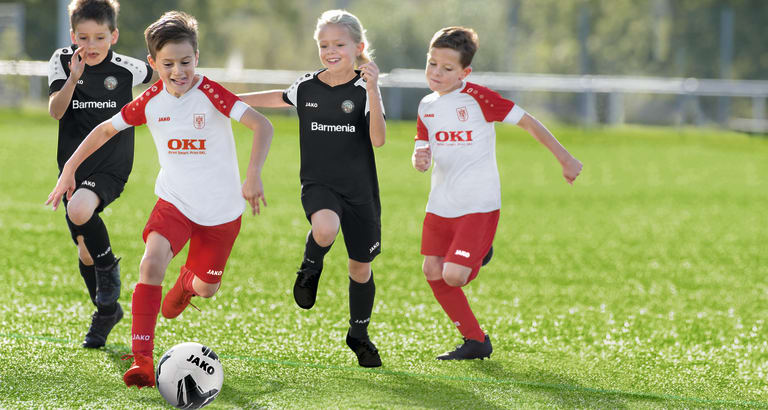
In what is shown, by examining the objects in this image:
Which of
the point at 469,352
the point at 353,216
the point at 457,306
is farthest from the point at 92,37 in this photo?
the point at 469,352

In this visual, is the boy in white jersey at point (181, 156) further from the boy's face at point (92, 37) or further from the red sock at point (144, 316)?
the boy's face at point (92, 37)

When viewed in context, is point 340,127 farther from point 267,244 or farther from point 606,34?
point 606,34

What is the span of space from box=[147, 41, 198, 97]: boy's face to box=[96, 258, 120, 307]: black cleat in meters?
1.22

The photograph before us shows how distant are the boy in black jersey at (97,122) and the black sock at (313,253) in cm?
114

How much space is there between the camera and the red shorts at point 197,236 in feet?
15.6

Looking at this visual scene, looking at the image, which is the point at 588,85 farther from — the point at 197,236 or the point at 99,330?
the point at 197,236

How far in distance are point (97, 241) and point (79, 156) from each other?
0.74 meters

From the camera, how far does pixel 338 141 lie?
495cm

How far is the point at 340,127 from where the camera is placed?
493 centimetres

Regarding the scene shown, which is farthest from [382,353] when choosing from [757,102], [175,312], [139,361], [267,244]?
[757,102]

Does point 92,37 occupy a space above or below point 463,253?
above

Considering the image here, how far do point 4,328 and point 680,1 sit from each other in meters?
28.8

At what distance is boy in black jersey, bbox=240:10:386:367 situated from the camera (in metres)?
4.84

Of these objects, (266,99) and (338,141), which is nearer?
(338,141)
